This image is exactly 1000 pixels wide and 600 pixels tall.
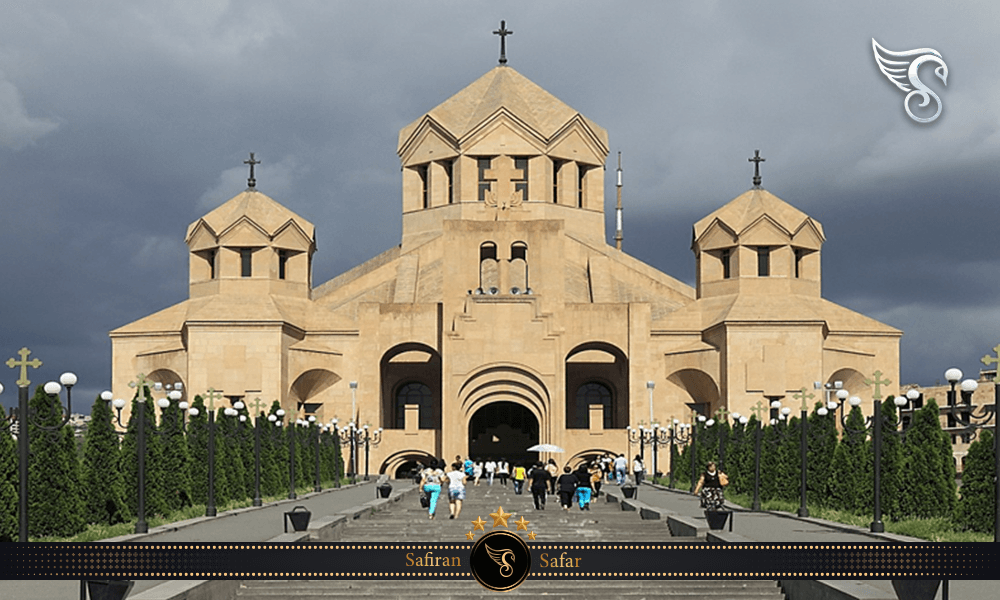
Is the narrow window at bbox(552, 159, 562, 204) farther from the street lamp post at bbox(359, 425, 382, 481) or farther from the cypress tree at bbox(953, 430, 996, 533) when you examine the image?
the cypress tree at bbox(953, 430, 996, 533)

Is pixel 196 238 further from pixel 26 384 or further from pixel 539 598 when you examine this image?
pixel 539 598

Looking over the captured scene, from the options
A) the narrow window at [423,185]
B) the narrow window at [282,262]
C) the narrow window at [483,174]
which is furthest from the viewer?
the narrow window at [423,185]

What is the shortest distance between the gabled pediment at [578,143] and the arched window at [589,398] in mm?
9695

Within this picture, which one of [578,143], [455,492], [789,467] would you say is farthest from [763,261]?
[455,492]

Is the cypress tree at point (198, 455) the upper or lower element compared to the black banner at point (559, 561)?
lower

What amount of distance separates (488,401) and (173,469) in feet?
80.2

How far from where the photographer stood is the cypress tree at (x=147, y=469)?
64.7ft

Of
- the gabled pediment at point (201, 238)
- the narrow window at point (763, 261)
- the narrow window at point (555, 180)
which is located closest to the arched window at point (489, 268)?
the narrow window at point (555, 180)

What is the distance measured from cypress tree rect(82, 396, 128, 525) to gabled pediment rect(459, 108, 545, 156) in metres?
33.3

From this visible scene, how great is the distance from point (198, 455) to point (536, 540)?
15.1 metres

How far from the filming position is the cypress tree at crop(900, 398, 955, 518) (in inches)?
733

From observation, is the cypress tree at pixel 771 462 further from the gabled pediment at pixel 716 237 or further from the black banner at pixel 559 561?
the gabled pediment at pixel 716 237

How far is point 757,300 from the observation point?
44.9 meters

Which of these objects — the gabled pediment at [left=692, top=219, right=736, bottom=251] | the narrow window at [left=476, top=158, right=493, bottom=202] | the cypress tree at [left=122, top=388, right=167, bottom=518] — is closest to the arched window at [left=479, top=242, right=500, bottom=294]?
the narrow window at [left=476, top=158, right=493, bottom=202]
